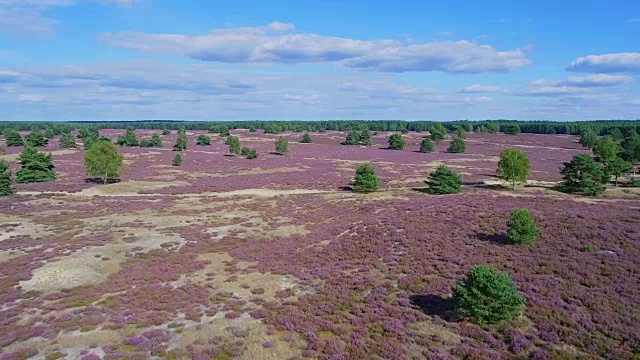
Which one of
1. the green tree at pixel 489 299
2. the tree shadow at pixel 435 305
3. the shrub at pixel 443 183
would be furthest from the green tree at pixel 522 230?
the shrub at pixel 443 183

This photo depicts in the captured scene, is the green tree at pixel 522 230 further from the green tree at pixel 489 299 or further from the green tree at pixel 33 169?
the green tree at pixel 33 169

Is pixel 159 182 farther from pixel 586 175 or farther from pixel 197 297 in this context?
pixel 586 175

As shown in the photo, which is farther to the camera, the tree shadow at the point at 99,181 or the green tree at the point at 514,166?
the tree shadow at the point at 99,181

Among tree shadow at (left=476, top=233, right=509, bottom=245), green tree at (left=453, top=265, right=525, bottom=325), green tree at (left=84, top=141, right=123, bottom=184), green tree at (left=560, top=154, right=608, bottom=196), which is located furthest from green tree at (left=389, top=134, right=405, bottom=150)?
green tree at (left=453, top=265, right=525, bottom=325)

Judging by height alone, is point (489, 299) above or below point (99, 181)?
above

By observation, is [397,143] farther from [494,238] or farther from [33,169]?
[494,238]

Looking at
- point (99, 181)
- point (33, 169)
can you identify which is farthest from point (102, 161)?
point (33, 169)
